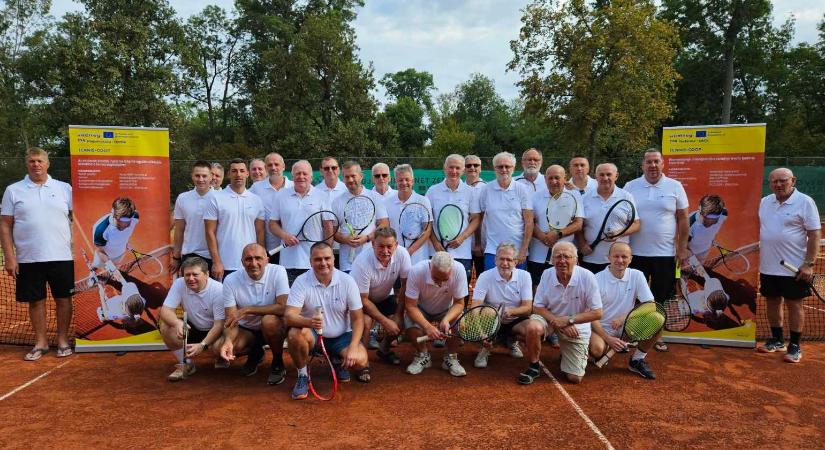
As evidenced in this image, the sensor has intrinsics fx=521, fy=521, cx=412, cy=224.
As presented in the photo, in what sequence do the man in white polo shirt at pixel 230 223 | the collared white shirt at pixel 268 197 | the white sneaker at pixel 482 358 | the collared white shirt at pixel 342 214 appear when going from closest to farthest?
the white sneaker at pixel 482 358 < the man in white polo shirt at pixel 230 223 < the collared white shirt at pixel 342 214 < the collared white shirt at pixel 268 197

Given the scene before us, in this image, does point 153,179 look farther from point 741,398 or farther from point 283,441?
point 741,398

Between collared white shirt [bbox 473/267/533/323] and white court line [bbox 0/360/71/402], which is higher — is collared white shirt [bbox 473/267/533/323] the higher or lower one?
the higher one

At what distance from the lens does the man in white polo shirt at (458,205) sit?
5977 millimetres

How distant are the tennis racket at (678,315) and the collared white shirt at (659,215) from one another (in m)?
0.69

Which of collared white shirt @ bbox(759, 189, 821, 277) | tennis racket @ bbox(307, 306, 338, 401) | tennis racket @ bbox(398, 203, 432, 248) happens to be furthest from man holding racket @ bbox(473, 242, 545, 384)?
collared white shirt @ bbox(759, 189, 821, 277)

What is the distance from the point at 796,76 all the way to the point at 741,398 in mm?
39568

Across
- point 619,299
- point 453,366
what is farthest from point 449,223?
point 619,299

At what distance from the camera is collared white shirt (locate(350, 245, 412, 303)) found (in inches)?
207

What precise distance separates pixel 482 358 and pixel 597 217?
2050mm

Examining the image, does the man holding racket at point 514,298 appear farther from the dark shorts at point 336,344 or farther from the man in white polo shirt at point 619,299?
the dark shorts at point 336,344

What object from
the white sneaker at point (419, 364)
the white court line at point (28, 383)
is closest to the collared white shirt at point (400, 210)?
the white sneaker at point (419, 364)

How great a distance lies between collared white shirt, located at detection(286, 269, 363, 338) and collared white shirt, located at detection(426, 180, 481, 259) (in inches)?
59.6

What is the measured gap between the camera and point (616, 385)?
5.06 meters

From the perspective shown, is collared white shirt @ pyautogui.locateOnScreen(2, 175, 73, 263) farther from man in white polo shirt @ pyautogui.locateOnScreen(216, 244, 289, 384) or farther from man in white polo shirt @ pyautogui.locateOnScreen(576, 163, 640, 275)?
man in white polo shirt @ pyautogui.locateOnScreen(576, 163, 640, 275)
